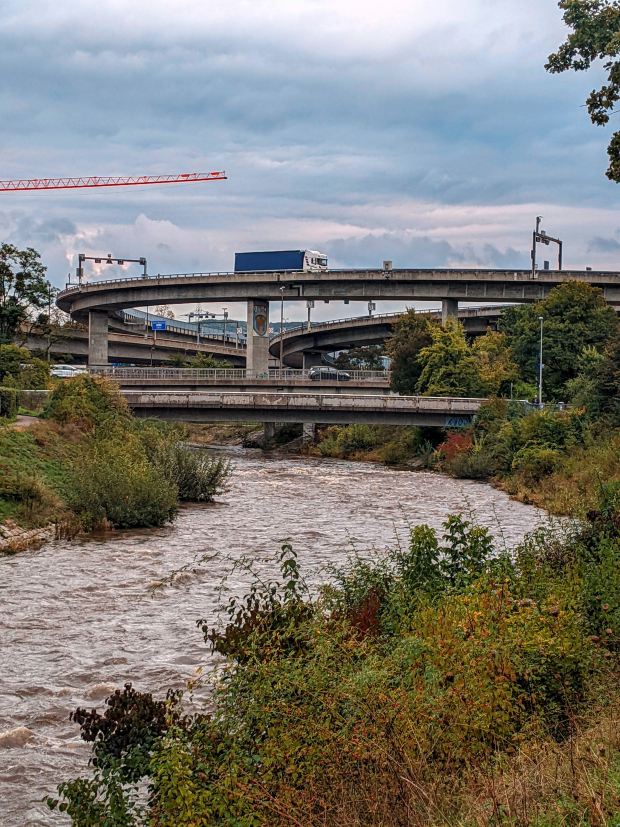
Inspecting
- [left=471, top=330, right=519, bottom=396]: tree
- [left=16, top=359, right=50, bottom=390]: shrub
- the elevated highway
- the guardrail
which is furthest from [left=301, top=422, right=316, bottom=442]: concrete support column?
the elevated highway

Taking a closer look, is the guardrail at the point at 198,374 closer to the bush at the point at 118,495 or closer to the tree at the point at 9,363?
the tree at the point at 9,363

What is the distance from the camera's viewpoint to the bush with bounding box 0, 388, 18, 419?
3834 centimetres

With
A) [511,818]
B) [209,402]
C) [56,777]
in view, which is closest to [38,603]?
[56,777]

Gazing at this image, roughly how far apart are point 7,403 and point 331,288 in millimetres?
53729

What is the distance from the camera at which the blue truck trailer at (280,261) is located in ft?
293

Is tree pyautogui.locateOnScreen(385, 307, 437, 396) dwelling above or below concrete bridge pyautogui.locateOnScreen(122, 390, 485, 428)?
above

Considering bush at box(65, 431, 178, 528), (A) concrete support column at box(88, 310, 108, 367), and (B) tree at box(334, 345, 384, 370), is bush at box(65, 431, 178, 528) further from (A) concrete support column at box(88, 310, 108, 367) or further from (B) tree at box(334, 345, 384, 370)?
(B) tree at box(334, 345, 384, 370)

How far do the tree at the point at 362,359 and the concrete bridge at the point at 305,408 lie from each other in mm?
73921

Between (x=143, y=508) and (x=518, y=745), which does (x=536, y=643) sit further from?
(x=143, y=508)

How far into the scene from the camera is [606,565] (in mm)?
12469

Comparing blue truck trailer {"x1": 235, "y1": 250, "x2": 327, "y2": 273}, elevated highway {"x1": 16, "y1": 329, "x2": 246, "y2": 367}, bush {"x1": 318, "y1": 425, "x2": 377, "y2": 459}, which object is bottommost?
bush {"x1": 318, "y1": 425, "x2": 377, "y2": 459}

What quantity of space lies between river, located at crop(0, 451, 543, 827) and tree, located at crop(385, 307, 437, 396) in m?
32.5

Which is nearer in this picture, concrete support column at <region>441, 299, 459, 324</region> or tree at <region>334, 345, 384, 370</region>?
concrete support column at <region>441, 299, 459, 324</region>

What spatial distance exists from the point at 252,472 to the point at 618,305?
54.1 metres
